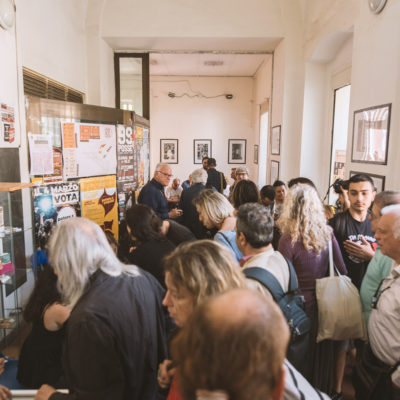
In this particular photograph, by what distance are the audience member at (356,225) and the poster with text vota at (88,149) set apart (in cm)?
292

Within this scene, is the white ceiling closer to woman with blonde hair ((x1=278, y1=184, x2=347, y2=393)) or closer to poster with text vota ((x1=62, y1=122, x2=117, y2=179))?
poster with text vota ((x1=62, y1=122, x2=117, y2=179))

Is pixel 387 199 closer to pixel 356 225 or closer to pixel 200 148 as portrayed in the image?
pixel 356 225

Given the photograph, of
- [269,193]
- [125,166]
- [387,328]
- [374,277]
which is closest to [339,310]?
[374,277]

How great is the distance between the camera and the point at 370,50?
11.0 ft

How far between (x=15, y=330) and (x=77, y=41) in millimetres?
4384

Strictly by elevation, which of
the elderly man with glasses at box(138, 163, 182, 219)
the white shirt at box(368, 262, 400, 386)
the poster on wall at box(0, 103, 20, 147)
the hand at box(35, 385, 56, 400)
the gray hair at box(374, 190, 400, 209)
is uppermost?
the poster on wall at box(0, 103, 20, 147)

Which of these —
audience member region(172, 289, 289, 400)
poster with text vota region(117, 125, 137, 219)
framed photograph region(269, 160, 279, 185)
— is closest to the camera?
audience member region(172, 289, 289, 400)

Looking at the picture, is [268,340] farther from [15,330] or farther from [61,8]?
[61,8]

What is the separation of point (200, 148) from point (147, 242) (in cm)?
784

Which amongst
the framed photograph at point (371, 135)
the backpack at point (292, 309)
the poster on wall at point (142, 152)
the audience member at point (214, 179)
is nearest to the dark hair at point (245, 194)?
the framed photograph at point (371, 135)

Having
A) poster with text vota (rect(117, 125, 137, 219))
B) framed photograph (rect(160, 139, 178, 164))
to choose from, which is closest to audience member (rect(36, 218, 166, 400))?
poster with text vota (rect(117, 125, 137, 219))

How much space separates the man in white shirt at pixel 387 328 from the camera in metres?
1.65

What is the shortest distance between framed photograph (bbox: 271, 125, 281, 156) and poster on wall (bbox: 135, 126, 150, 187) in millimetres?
2357

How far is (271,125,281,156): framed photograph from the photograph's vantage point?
19.8ft
